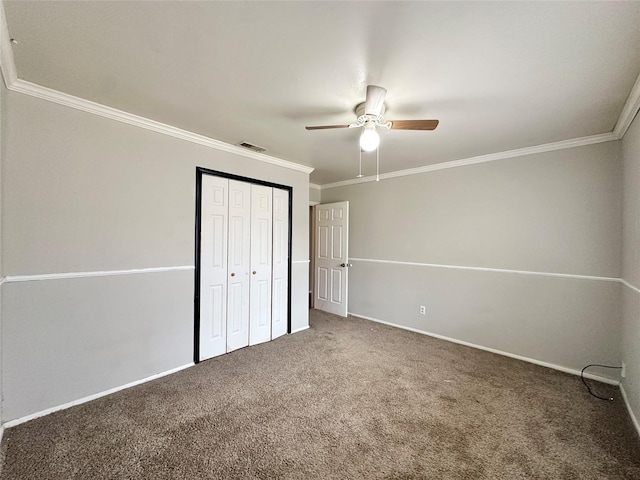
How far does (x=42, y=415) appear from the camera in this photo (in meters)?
2.00

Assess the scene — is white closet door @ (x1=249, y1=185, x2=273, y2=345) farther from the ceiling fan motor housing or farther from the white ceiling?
the ceiling fan motor housing

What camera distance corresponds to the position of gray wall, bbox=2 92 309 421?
193cm

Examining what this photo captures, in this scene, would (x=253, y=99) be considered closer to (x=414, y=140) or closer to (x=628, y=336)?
(x=414, y=140)

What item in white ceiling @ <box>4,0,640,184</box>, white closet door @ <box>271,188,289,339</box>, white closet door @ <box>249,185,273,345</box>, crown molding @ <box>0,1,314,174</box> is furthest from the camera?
white closet door @ <box>271,188,289,339</box>

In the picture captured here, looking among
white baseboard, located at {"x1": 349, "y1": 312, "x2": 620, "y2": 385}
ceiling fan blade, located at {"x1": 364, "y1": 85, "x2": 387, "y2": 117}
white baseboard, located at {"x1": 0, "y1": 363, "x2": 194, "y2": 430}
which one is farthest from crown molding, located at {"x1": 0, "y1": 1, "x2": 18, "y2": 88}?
white baseboard, located at {"x1": 349, "y1": 312, "x2": 620, "y2": 385}

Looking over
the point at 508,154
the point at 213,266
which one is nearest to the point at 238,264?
the point at 213,266

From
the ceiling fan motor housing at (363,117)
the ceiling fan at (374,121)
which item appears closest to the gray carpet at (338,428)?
the ceiling fan at (374,121)

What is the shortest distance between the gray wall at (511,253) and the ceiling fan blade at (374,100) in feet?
7.09

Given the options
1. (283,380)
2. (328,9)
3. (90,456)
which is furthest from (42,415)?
(328,9)

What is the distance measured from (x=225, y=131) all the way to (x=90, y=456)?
2679mm

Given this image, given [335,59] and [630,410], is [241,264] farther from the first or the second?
[630,410]

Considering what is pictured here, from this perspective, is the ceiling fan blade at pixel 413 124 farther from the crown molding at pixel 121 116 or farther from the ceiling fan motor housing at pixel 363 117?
the crown molding at pixel 121 116

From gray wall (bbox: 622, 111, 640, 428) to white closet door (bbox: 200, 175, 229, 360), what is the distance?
361 cm

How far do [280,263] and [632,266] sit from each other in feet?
11.3
